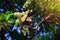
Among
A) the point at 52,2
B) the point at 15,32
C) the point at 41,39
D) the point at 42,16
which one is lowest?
the point at 41,39

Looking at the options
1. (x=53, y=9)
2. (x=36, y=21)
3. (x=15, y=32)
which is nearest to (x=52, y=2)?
(x=53, y=9)

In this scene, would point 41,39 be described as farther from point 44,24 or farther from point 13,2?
point 13,2

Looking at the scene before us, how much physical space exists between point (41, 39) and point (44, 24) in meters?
1.03

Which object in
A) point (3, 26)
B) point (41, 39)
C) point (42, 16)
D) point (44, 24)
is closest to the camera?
point (3, 26)

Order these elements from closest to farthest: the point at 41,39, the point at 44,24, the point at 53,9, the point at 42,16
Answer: the point at 53,9
the point at 42,16
the point at 44,24
the point at 41,39

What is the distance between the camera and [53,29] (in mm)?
11938

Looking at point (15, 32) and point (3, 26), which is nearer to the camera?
point (3, 26)

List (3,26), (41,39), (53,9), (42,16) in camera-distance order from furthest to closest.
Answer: (41,39), (42,16), (53,9), (3,26)

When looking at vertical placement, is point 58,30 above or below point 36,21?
below

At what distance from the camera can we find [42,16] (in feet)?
34.9

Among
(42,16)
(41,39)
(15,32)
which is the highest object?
(42,16)

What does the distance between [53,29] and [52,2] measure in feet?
7.05

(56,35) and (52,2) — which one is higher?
(52,2)

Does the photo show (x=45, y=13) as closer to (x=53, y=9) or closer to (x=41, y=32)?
(x=53, y=9)
